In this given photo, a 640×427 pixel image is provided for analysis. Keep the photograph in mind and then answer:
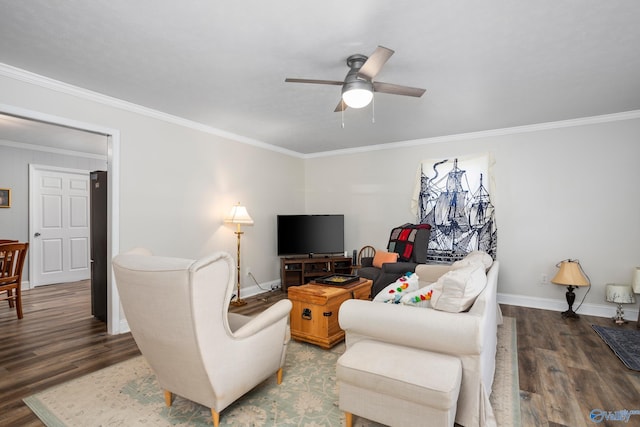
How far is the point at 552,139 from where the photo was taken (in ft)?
14.4

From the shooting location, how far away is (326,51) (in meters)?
2.50

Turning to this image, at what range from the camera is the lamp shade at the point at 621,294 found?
3.81 metres

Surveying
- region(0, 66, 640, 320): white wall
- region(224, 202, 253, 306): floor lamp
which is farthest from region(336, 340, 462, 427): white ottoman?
region(224, 202, 253, 306): floor lamp

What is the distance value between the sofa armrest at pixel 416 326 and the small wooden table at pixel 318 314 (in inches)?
34.0

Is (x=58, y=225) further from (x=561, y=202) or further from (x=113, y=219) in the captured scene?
(x=561, y=202)

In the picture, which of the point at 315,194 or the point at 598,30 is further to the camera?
the point at 315,194

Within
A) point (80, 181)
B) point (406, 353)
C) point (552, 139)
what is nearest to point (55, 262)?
point (80, 181)

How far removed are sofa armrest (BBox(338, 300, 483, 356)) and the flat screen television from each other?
3422mm

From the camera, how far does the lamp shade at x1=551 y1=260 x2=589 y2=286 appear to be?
13.0 feet

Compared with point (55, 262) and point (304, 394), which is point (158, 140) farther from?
point (55, 262)

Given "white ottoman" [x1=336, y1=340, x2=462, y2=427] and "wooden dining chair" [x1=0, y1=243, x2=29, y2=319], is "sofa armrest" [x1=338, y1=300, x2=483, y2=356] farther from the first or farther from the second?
"wooden dining chair" [x1=0, y1=243, x2=29, y2=319]

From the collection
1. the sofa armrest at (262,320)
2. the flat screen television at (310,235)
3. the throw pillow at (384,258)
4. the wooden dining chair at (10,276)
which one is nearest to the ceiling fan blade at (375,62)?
the sofa armrest at (262,320)

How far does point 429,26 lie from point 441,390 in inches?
84.8

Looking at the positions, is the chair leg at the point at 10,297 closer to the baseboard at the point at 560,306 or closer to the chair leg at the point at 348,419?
the chair leg at the point at 348,419
